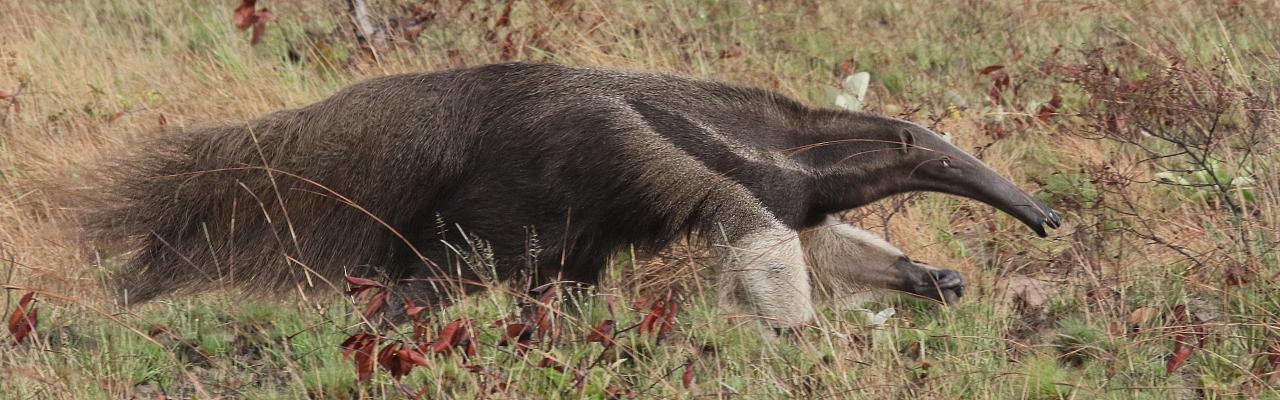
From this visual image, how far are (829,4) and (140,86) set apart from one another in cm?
468

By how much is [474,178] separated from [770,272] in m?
1.13

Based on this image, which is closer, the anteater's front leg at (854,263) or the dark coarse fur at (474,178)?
the dark coarse fur at (474,178)

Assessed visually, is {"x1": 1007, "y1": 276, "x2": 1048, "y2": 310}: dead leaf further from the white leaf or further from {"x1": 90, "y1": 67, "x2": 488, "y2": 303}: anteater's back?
{"x1": 90, "y1": 67, "x2": 488, "y2": 303}: anteater's back

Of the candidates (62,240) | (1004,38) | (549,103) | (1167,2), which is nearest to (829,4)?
(1004,38)

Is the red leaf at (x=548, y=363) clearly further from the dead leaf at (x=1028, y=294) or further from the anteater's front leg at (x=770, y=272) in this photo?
the dead leaf at (x=1028, y=294)

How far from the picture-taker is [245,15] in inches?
284

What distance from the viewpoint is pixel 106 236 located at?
5.27 m

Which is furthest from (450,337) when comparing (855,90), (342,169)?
(855,90)

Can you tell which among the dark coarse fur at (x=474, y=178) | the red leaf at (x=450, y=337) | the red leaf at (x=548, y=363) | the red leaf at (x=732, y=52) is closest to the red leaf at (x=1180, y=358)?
the dark coarse fur at (x=474, y=178)

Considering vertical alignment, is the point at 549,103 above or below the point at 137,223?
above

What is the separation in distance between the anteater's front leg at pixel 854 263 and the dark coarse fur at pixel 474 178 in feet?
1.13

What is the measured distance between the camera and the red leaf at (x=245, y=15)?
7.18 meters

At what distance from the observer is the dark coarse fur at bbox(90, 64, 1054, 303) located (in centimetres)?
494

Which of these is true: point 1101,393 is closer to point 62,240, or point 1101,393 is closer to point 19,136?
point 62,240
